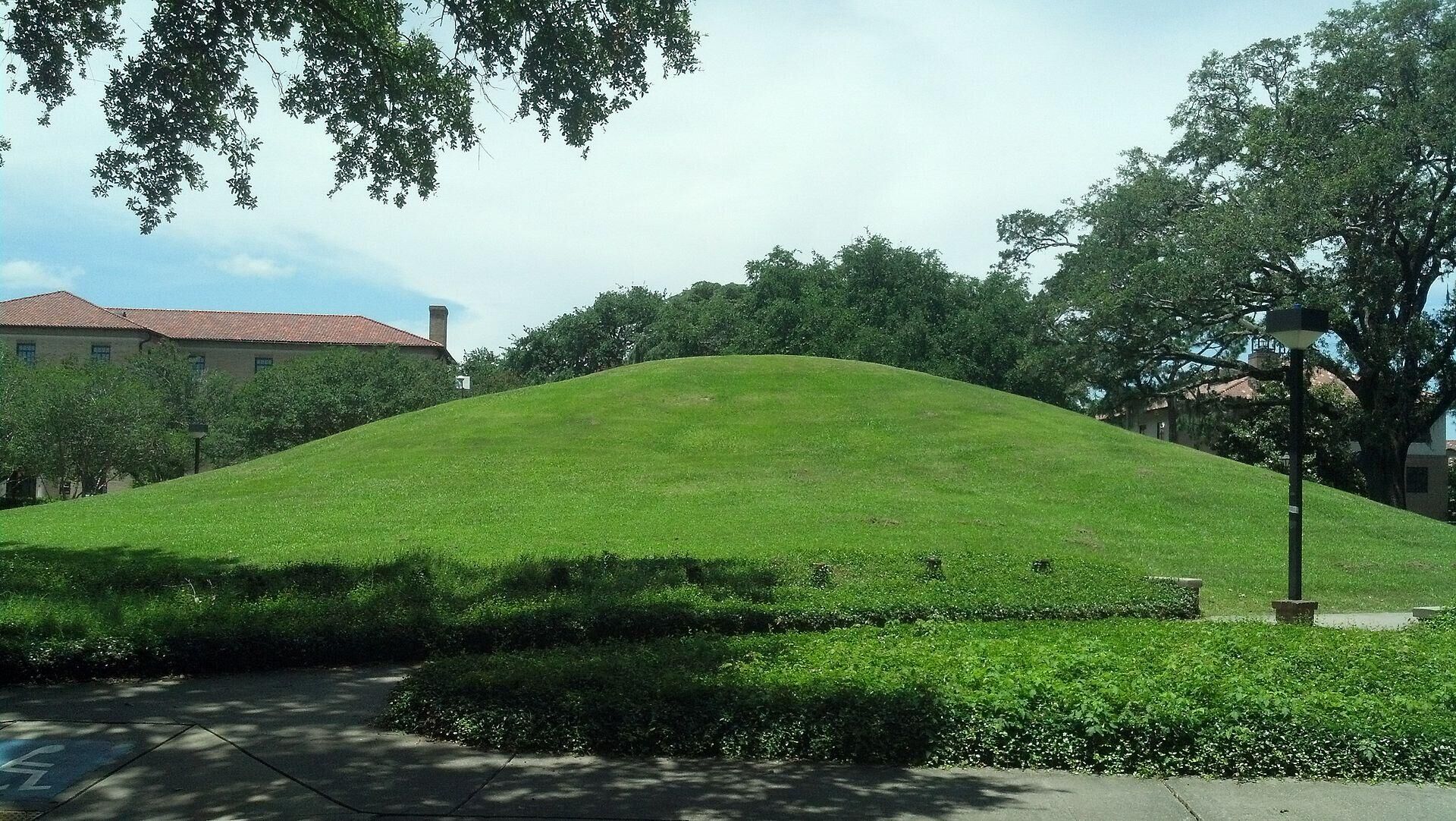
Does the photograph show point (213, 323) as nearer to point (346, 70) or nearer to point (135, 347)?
point (135, 347)

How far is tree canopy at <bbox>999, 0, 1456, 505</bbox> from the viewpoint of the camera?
30203 mm

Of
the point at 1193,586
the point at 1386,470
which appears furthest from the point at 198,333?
the point at 1193,586

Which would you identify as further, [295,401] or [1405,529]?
[295,401]

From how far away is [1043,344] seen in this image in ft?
128

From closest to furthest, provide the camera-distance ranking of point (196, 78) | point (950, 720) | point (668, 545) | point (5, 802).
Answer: point (5, 802) < point (950, 720) < point (196, 78) < point (668, 545)

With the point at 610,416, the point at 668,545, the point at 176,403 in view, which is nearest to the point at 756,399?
the point at 610,416

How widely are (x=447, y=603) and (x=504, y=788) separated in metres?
5.08

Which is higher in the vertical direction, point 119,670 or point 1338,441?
point 1338,441

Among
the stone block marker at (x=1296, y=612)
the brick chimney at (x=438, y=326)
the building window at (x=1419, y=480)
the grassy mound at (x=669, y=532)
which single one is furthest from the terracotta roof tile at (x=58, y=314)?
the building window at (x=1419, y=480)

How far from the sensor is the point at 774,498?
904 inches

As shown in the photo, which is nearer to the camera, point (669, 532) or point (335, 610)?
point (335, 610)

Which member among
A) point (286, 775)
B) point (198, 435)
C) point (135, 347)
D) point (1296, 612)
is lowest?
point (286, 775)

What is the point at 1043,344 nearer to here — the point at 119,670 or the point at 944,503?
the point at 944,503

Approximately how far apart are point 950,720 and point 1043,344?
3453 centimetres
